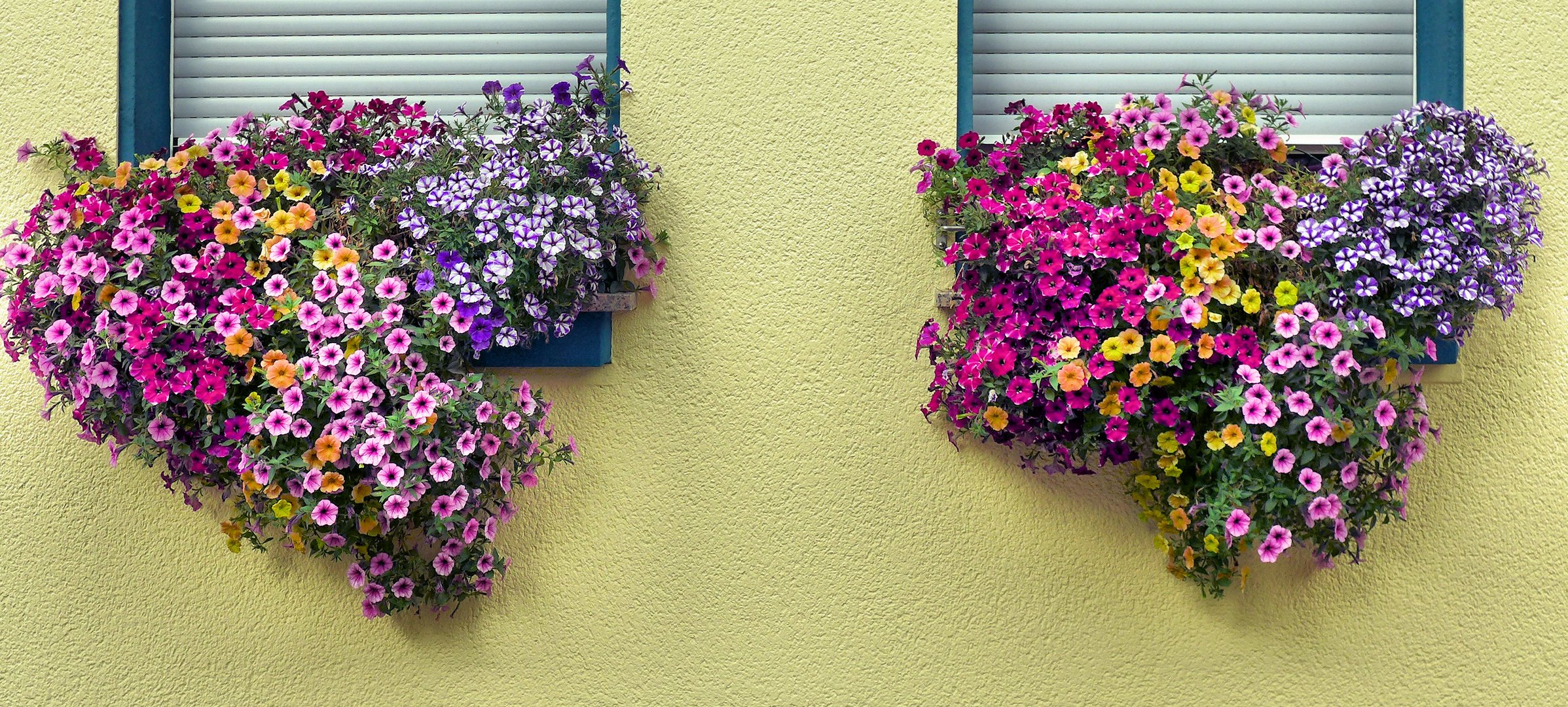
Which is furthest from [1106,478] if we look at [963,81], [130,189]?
[130,189]

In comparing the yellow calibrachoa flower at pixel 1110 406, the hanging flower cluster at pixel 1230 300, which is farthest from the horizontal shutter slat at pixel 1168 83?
the yellow calibrachoa flower at pixel 1110 406

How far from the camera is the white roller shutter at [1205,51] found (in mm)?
2555

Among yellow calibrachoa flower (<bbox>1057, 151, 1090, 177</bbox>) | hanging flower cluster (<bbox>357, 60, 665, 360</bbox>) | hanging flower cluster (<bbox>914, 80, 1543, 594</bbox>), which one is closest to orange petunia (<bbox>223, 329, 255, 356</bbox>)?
hanging flower cluster (<bbox>357, 60, 665, 360</bbox>)

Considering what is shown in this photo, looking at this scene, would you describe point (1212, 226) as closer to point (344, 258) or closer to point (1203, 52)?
point (1203, 52)

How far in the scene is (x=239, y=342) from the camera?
6.79 ft

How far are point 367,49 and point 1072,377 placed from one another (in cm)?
213

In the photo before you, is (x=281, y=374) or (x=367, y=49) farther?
(x=367, y=49)

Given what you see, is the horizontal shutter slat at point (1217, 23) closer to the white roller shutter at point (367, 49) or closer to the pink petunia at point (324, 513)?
the white roller shutter at point (367, 49)

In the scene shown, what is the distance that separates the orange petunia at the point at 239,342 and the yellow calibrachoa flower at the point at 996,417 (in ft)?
5.52

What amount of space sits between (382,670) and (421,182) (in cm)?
128

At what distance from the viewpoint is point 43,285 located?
7.05 ft

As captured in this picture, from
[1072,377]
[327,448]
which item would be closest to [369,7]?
[327,448]

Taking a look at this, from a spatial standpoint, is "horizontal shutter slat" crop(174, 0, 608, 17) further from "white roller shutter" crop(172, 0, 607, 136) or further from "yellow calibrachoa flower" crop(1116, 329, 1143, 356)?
"yellow calibrachoa flower" crop(1116, 329, 1143, 356)

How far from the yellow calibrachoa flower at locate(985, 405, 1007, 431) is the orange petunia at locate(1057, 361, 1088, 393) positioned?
173 millimetres
